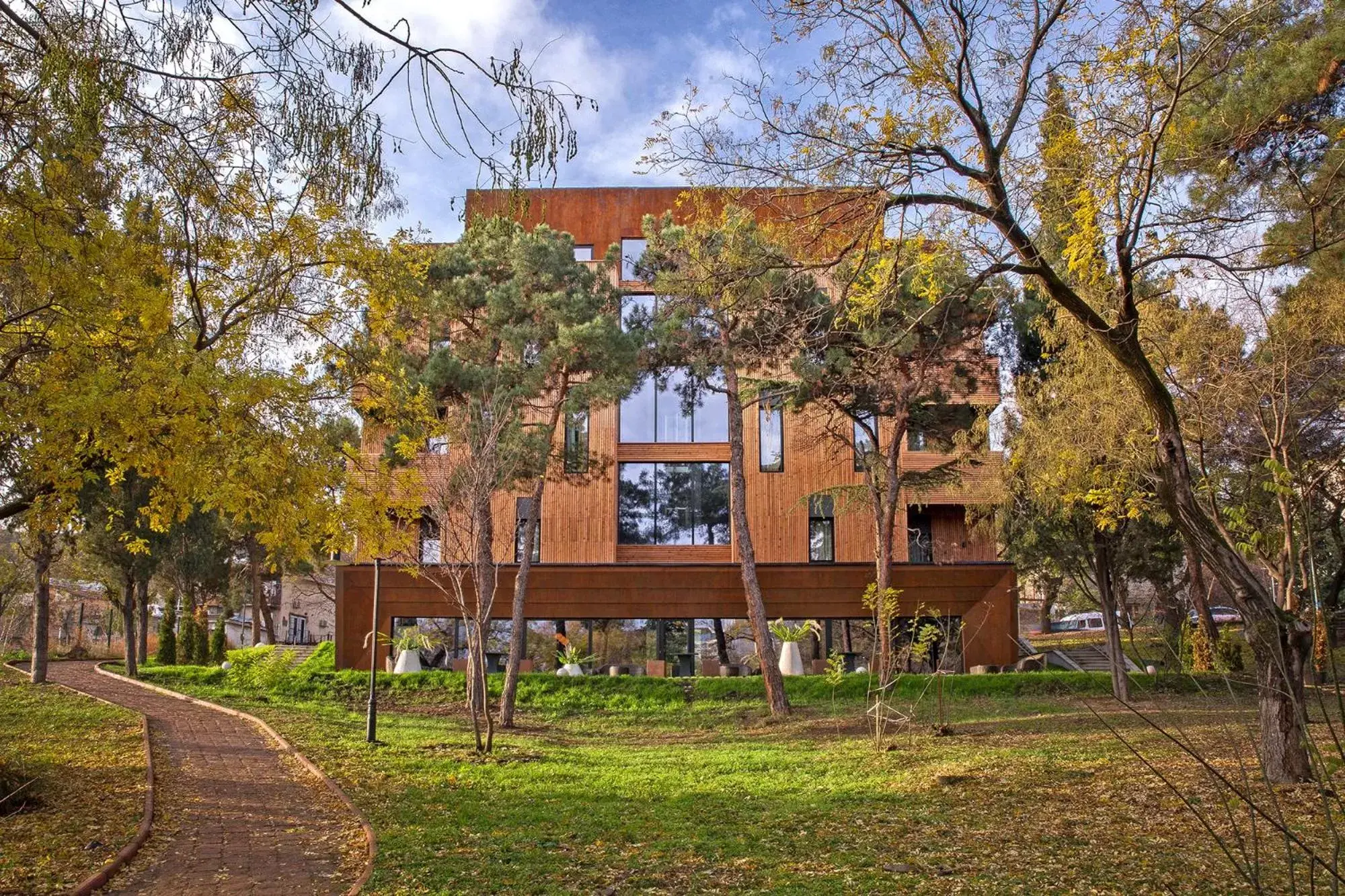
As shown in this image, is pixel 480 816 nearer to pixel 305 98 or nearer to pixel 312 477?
pixel 312 477

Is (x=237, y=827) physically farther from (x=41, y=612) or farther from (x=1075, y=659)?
(x=1075, y=659)

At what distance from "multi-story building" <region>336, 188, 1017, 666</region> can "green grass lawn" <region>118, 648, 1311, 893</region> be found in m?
5.75

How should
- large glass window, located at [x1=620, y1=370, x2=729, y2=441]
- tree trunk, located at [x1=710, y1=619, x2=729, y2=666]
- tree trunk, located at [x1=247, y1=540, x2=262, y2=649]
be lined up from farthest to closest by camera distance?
tree trunk, located at [x1=247, y1=540, x2=262, y2=649], large glass window, located at [x1=620, y1=370, x2=729, y2=441], tree trunk, located at [x1=710, y1=619, x2=729, y2=666]

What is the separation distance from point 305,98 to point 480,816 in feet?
21.4

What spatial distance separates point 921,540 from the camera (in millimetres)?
30234

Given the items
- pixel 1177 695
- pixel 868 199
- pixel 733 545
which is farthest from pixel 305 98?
pixel 733 545

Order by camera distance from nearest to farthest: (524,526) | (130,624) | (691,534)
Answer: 1. (130,624)
2. (524,526)
3. (691,534)

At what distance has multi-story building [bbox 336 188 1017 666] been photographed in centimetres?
2569

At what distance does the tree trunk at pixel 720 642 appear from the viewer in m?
26.3

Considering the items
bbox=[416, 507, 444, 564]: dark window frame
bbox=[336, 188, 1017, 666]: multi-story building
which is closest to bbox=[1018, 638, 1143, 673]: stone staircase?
bbox=[336, 188, 1017, 666]: multi-story building

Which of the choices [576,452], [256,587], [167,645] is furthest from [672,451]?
[256,587]

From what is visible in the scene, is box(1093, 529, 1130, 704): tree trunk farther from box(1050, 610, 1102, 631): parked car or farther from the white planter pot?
box(1050, 610, 1102, 631): parked car

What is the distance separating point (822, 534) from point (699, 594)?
17.4 ft

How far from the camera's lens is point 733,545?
2809 cm
